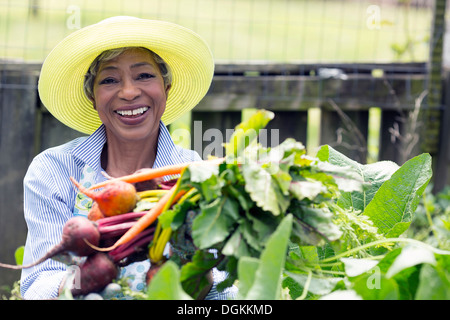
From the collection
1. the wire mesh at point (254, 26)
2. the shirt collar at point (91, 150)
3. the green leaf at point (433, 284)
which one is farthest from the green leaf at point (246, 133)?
the wire mesh at point (254, 26)

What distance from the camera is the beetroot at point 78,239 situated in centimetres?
126

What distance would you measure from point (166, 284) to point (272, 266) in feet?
0.66

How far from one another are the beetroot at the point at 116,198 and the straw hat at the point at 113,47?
73 centimetres

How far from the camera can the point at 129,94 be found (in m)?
1.95

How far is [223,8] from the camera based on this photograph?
33.1ft

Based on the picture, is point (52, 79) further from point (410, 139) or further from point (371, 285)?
point (410, 139)

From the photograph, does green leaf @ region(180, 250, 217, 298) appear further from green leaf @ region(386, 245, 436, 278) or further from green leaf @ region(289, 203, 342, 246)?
green leaf @ region(386, 245, 436, 278)

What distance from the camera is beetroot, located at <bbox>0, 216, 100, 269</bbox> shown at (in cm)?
126

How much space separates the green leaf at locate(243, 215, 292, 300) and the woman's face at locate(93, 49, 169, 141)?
3.26 feet

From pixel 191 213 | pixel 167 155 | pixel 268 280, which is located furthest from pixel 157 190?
pixel 167 155

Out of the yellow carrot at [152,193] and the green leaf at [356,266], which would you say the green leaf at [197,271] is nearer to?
the yellow carrot at [152,193]

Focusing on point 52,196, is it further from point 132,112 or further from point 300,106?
point 300,106

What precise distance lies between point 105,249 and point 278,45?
8.48 metres
